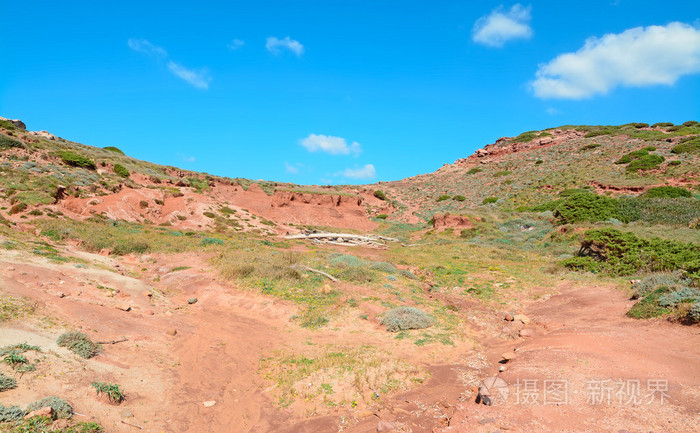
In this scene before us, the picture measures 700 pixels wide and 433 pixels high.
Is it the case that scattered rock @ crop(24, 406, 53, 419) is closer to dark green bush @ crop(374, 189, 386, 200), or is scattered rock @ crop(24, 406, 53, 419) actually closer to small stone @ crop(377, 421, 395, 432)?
small stone @ crop(377, 421, 395, 432)

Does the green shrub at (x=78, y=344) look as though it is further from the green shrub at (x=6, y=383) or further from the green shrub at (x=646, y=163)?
the green shrub at (x=646, y=163)

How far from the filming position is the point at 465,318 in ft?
39.9

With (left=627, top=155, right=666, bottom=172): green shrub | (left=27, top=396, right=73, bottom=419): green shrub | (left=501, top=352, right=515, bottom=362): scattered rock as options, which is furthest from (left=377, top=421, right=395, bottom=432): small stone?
(left=627, top=155, right=666, bottom=172): green shrub

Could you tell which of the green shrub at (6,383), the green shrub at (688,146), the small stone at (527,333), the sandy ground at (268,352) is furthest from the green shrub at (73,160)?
the green shrub at (688,146)

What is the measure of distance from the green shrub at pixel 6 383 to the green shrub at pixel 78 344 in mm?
1553

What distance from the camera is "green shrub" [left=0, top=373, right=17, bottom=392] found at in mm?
5481

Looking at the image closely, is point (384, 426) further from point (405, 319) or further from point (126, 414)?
point (405, 319)

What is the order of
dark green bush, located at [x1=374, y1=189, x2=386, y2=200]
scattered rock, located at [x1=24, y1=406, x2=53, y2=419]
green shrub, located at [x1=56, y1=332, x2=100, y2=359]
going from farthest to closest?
dark green bush, located at [x1=374, y1=189, x2=386, y2=200]
green shrub, located at [x1=56, y1=332, x2=100, y2=359]
scattered rock, located at [x1=24, y1=406, x2=53, y2=419]

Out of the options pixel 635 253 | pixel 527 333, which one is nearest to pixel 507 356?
pixel 527 333

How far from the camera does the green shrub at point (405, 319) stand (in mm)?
10766

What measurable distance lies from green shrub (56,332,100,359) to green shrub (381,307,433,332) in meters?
7.56

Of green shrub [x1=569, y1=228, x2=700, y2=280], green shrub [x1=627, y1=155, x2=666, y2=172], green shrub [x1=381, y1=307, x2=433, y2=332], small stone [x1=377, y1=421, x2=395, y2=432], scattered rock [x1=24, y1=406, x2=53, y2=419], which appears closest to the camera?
scattered rock [x1=24, y1=406, x2=53, y2=419]

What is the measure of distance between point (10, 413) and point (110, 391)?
1.43 meters

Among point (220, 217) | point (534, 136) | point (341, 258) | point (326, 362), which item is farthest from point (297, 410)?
point (534, 136)
